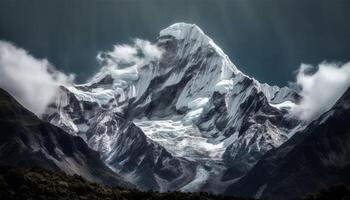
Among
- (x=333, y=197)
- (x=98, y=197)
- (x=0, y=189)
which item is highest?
(x=333, y=197)

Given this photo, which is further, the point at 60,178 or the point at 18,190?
the point at 60,178

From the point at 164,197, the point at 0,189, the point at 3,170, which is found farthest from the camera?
the point at 164,197

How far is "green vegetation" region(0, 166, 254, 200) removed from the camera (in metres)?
172

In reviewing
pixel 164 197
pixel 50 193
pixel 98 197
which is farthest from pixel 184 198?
pixel 50 193

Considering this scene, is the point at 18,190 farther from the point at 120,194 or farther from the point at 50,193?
the point at 120,194

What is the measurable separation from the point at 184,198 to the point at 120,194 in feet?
48.8

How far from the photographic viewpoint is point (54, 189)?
178 meters

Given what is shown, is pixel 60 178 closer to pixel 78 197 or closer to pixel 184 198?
pixel 78 197

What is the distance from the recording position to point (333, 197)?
7205 inches

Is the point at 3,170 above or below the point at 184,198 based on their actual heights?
below

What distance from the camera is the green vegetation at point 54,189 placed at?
17238 centimetres

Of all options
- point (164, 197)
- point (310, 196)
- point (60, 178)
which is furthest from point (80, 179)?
point (310, 196)

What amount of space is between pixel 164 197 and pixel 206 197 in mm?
12466

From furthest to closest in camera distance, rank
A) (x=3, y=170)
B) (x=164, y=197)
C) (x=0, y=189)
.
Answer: (x=164, y=197)
(x=3, y=170)
(x=0, y=189)
